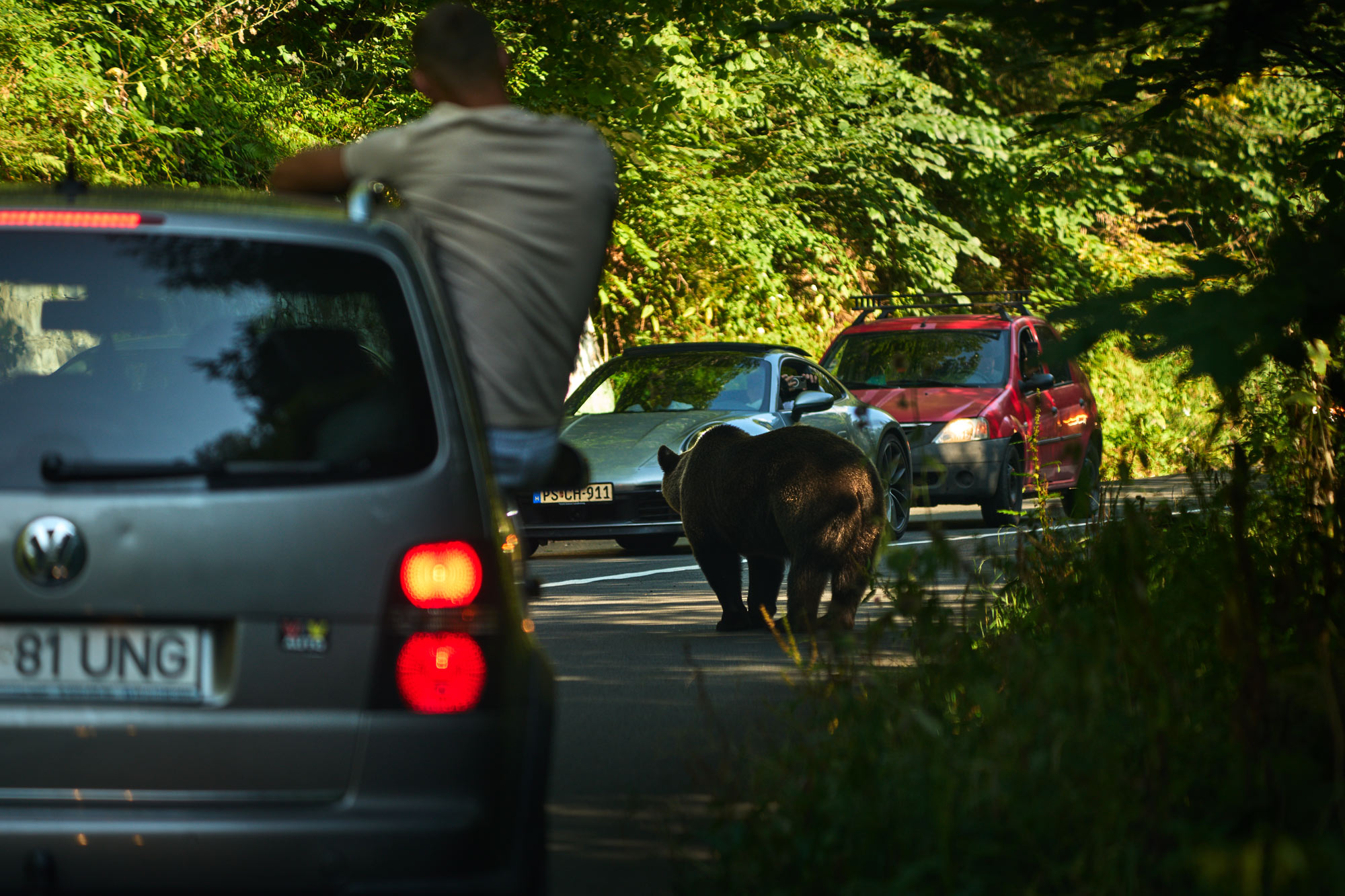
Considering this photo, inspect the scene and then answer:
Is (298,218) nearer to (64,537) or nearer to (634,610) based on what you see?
(64,537)

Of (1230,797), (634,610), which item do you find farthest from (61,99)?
(1230,797)

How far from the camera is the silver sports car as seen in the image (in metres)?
13.0

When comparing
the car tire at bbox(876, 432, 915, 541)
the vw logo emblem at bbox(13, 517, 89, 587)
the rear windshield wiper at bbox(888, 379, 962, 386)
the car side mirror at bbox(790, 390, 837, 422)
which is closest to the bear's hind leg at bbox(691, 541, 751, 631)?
the car side mirror at bbox(790, 390, 837, 422)

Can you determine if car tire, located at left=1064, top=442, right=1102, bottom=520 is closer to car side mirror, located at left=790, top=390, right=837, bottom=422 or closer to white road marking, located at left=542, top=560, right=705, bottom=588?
white road marking, located at left=542, top=560, right=705, bottom=588

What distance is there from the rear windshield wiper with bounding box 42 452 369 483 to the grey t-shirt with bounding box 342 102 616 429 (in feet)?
2.43

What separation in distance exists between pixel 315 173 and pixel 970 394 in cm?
1298

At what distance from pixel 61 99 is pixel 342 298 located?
9.49 meters

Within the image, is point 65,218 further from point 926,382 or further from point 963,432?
point 926,382

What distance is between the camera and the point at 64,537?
119 inches

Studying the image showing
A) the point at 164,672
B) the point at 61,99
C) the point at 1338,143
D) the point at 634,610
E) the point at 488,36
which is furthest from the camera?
the point at 61,99

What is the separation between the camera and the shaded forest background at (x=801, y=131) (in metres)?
5.17

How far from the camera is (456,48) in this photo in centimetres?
402

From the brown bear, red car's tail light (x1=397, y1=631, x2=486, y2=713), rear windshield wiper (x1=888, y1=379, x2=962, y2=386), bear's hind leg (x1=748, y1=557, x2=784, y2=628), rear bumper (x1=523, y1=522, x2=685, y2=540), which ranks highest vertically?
rear windshield wiper (x1=888, y1=379, x2=962, y2=386)

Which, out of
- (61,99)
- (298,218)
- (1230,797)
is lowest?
(1230,797)
